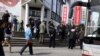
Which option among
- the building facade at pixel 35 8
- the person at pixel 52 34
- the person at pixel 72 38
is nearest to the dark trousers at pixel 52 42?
the person at pixel 52 34

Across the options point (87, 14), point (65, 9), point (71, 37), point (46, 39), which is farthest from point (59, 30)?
point (87, 14)

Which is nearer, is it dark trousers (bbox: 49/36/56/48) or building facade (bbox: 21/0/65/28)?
dark trousers (bbox: 49/36/56/48)

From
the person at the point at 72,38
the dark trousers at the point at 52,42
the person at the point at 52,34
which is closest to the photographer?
the person at the point at 52,34

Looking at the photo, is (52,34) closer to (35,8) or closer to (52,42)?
(52,42)

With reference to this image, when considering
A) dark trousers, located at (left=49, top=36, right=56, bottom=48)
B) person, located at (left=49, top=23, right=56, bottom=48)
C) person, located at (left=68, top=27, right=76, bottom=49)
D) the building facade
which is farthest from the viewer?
the building facade

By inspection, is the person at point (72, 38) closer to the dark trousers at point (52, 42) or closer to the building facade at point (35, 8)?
the dark trousers at point (52, 42)

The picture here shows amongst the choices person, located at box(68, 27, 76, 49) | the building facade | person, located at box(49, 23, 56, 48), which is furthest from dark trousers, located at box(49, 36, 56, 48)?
the building facade

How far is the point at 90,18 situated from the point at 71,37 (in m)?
15.4

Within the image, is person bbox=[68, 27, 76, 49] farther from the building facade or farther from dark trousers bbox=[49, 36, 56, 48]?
the building facade

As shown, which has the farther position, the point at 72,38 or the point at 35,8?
the point at 35,8

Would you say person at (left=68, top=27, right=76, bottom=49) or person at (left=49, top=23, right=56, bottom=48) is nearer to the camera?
person at (left=49, top=23, right=56, bottom=48)

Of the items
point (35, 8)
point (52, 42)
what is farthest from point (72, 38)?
point (35, 8)

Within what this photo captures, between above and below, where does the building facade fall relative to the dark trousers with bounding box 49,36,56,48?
above

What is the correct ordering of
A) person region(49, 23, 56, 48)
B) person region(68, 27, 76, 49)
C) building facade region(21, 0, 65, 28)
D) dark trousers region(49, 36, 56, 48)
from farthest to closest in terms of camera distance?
building facade region(21, 0, 65, 28), person region(68, 27, 76, 49), dark trousers region(49, 36, 56, 48), person region(49, 23, 56, 48)
